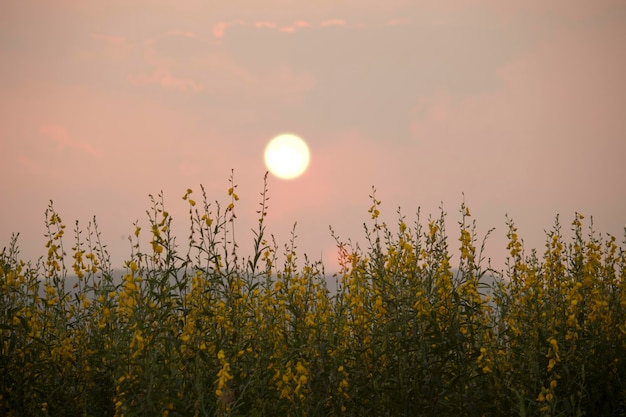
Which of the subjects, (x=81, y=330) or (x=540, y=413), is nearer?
(x=540, y=413)

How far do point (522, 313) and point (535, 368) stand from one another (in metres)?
1.31

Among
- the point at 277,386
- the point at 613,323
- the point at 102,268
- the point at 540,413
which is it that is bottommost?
the point at 540,413

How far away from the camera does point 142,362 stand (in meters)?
5.04

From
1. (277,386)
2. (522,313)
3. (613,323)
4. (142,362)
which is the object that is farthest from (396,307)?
(613,323)

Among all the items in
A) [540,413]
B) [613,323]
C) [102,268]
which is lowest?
[540,413]

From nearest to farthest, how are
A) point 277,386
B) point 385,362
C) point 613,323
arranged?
point 277,386
point 385,362
point 613,323

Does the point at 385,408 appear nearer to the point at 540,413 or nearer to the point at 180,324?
the point at 540,413

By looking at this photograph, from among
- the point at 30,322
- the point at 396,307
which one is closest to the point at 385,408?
the point at 396,307

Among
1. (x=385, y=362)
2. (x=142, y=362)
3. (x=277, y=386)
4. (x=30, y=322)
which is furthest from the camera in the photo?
(x=30, y=322)

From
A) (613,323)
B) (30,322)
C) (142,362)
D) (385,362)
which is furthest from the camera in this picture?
(613,323)

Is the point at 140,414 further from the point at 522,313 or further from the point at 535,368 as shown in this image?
the point at 522,313

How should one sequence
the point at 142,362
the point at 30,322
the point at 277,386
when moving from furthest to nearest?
the point at 30,322 < the point at 277,386 < the point at 142,362

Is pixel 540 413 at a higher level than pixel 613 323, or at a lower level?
lower

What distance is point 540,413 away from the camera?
5918mm
